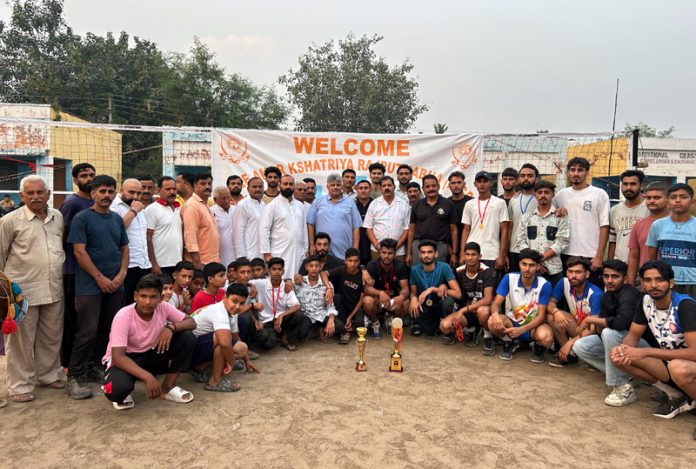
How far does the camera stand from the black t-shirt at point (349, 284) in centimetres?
576

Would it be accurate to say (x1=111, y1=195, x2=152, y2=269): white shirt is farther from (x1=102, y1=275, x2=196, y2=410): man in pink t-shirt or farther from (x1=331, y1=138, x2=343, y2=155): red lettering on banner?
(x1=331, y1=138, x2=343, y2=155): red lettering on banner

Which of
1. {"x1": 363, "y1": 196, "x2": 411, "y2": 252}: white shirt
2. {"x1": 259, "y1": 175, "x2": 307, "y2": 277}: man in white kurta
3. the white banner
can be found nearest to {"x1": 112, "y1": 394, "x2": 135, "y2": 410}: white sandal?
{"x1": 259, "y1": 175, "x2": 307, "y2": 277}: man in white kurta

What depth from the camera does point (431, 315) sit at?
5.73 meters

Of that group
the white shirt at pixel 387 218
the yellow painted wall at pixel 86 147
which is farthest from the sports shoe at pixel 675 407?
the yellow painted wall at pixel 86 147

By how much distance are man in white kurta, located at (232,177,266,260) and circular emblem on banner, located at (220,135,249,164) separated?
6.20 ft

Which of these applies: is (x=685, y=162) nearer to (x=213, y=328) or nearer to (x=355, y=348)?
(x=355, y=348)

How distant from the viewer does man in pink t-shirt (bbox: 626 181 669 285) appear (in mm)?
4470

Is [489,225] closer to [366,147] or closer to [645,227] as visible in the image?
[645,227]

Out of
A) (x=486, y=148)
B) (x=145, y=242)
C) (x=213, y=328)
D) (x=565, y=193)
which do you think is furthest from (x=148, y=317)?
(x=486, y=148)

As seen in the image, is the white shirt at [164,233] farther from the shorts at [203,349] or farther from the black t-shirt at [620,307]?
the black t-shirt at [620,307]

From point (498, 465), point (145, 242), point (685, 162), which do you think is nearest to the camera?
point (498, 465)

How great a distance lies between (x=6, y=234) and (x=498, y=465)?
3.91 m

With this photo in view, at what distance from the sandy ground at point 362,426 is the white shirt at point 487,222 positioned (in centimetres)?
157

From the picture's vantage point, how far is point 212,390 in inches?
159
